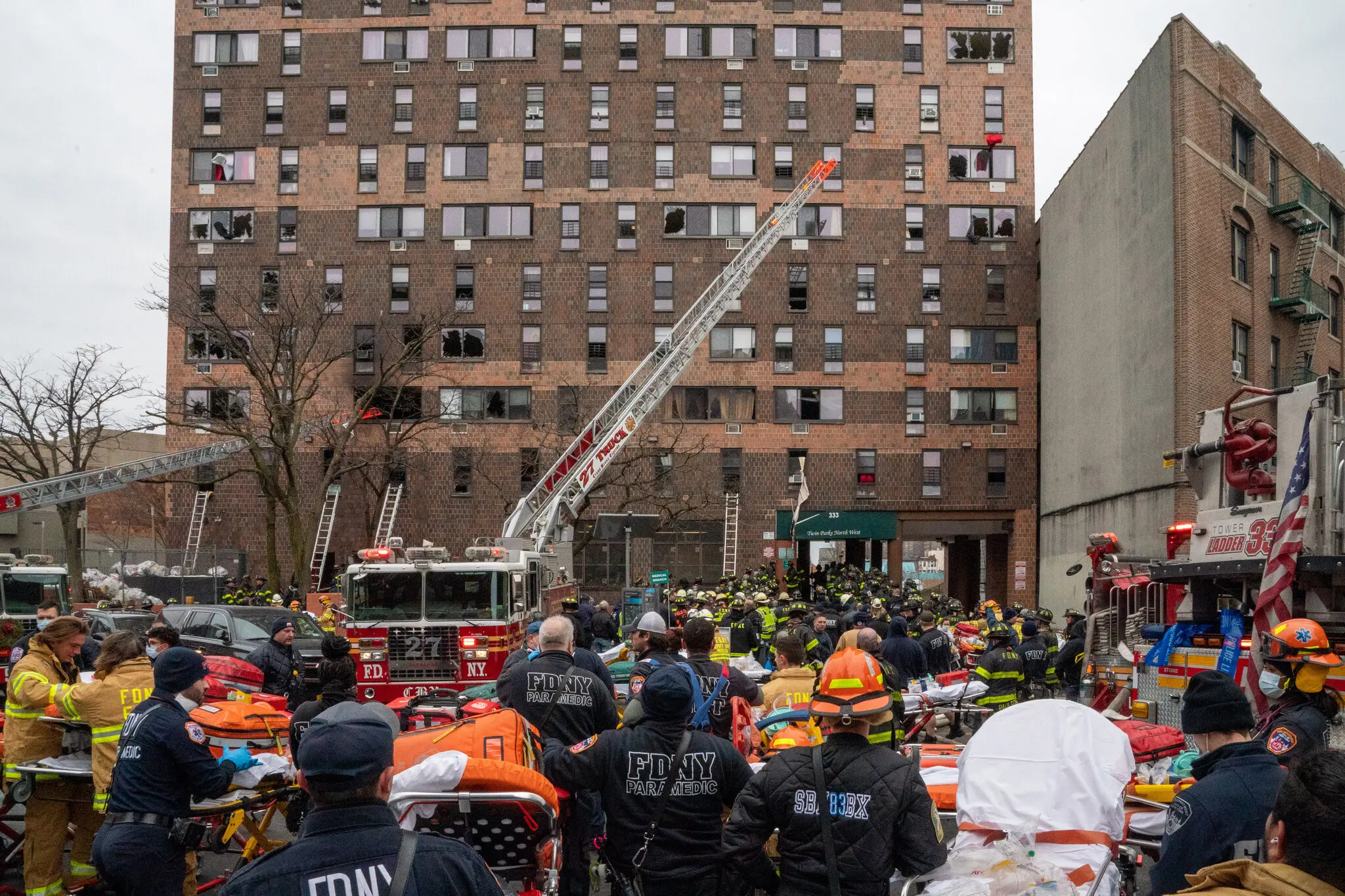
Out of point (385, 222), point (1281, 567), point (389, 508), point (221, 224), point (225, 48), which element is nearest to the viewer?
point (1281, 567)

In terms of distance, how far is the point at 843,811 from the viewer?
448cm

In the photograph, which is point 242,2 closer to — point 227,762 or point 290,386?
point 290,386

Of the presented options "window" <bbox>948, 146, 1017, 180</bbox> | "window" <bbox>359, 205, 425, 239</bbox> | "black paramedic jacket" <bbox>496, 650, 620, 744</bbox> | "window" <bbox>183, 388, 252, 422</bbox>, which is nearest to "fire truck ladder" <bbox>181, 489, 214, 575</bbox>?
"window" <bbox>183, 388, 252, 422</bbox>

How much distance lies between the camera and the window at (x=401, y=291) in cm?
4531

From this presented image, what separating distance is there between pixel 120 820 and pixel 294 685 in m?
5.52

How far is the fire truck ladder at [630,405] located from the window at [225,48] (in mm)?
21259

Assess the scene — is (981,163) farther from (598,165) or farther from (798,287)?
(598,165)

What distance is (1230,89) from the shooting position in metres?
31.5

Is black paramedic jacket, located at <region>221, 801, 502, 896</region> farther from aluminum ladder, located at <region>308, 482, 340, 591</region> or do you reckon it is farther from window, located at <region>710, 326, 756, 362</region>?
window, located at <region>710, 326, 756, 362</region>

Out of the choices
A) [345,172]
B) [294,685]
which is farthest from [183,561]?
[294,685]

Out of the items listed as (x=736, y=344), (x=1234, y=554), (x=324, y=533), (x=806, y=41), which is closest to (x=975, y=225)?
(x=806, y=41)

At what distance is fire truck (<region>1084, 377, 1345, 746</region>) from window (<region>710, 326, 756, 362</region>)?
32.5m

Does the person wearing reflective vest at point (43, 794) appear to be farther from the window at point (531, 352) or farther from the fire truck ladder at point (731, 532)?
the window at point (531, 352)

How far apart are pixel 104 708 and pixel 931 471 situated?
39.1 metres
